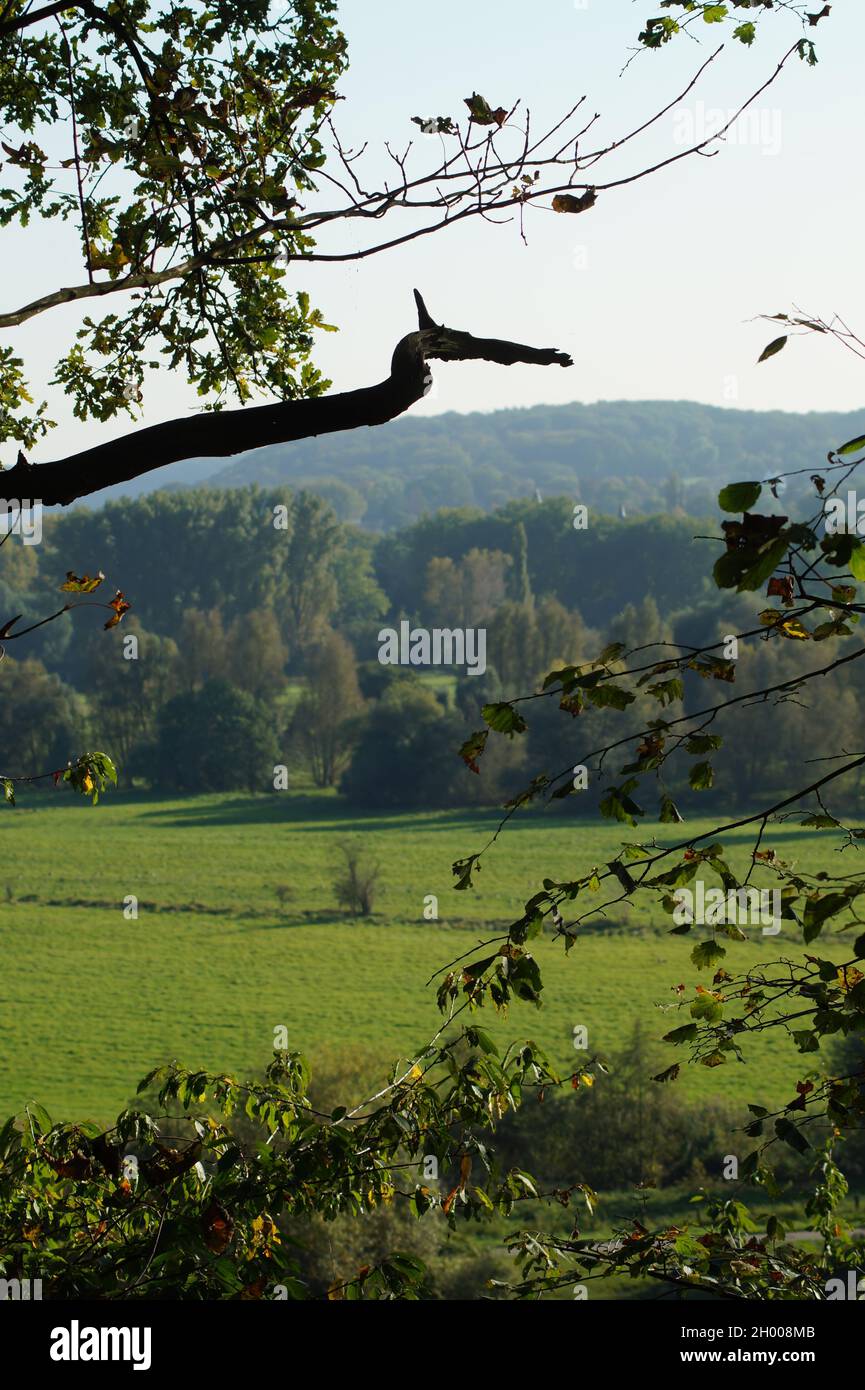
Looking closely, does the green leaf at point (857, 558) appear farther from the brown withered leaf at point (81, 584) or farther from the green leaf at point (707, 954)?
the brown withered leaf at point (81, 584)

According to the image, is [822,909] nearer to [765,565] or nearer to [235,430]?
[765,565]

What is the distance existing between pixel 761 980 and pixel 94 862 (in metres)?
61.7

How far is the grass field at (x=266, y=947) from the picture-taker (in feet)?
124

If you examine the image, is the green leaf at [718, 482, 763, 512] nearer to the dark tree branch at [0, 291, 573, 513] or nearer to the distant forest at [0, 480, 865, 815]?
the dark tree branch at [0, 291, 573, 513]

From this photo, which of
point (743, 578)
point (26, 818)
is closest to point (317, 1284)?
point (743, 578)

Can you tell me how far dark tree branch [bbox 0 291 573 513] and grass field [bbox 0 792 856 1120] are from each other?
30.2 metres

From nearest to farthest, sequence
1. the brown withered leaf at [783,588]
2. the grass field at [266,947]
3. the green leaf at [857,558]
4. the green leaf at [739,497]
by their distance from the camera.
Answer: the green leaf at [739,497]
the green leaf at [857,558]
the brown withered leaf at [783,588]
the grass field at [266,947]

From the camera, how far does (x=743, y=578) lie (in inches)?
86.3

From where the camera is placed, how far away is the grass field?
124ft

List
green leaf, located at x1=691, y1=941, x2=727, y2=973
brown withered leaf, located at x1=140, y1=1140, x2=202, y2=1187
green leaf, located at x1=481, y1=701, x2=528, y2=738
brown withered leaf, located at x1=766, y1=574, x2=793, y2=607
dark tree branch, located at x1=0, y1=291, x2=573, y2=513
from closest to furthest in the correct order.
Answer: brown withered leaf, located at x1=766, y1=574, x2=793, y2=607 < green leaf, located at x1=481, y1=701, x2=528, y2=738 < green leaf, located at x1=691, y1=941, x2=727, y2=973 < dark tree branch, located at x1=0, y1=291, x2=573, y2=513 < brown withered leaf, located at x1=140, y1=1140, x2=202, y2=1187

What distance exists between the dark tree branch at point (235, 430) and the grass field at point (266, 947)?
3021 centimetres

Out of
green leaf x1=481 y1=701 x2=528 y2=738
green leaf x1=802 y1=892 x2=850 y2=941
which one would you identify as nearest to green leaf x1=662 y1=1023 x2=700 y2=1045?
green leaf x1=802 y1=892 x2=850 y2=941

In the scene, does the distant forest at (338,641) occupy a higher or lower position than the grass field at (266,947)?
higher

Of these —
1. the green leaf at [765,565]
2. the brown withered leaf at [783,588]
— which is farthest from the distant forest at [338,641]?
the green leaf at [765,565]
